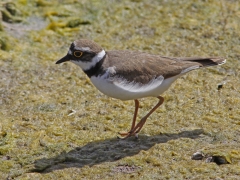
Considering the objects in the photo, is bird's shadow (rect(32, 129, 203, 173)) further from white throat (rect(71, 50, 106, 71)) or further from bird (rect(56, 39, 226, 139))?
white throat (rect(71, 50, 106, 71))

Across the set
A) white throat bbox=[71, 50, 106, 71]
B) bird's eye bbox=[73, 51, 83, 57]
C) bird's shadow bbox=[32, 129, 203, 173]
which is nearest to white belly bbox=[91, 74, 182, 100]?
white throat bbox=[71, 50, 106, 71]

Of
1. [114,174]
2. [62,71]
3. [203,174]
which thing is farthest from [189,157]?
[62,71]

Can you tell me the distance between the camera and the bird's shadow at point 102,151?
20.9 ft

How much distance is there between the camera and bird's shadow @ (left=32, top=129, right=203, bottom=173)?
6359 millimetres

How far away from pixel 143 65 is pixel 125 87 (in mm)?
508

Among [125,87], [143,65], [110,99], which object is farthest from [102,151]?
[110,99]

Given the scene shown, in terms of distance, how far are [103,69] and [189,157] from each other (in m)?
1.60

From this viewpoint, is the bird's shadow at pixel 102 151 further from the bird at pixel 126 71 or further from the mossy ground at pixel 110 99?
the bird at pixel 126 71

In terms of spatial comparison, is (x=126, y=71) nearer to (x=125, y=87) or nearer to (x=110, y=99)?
(x=125, y=87)

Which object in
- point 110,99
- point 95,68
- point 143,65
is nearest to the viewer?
point 95,68

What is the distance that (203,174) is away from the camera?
595cm

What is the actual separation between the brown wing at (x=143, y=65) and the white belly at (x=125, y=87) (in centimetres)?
8

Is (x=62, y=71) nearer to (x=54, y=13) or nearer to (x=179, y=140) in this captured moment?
(x=54, y=13)

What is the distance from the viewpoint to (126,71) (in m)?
6.77
